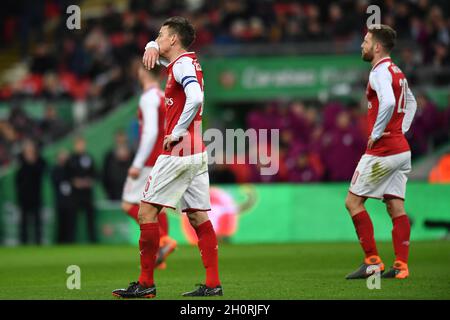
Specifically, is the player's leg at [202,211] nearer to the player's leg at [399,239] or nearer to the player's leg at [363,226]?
the player's leg at [363,226]

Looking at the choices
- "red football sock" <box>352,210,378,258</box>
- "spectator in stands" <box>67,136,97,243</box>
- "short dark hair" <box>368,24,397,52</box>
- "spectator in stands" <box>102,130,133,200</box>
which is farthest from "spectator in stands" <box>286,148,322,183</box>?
"short dark hair" <box>368,24,397,52</box>

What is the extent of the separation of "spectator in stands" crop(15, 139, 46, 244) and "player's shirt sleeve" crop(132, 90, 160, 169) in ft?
29.4

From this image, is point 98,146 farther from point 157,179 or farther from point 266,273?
point 157,179

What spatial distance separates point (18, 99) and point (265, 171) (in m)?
7.58

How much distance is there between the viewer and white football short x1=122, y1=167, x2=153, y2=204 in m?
12.9

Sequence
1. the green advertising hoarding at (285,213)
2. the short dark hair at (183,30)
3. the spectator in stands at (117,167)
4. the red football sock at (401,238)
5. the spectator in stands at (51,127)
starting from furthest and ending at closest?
1. the spectator in stands at (51,127)
2. the spectator in stands at (117,167)
3. the green advertising hoarding at (285,213)
4. the red football sock at (401,238)
5. the short dark hair at (183,30)

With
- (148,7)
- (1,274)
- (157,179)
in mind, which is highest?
(148,7)

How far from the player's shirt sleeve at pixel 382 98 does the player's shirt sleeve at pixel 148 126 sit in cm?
297

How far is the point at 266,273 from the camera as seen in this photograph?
11.7 meters

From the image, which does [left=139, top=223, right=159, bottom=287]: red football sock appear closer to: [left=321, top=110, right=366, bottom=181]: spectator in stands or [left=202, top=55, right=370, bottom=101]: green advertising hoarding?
[left=321, top=110, right=366, bottom=181]: spectator in stands

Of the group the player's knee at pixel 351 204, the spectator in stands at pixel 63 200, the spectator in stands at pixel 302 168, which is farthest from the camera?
the spectator in stands at pixel 63 200

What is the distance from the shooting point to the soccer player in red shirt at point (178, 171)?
29.7ft

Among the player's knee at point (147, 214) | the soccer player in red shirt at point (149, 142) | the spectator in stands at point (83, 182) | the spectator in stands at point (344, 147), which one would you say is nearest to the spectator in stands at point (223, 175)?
the spectator in stands at point (344, 147)
